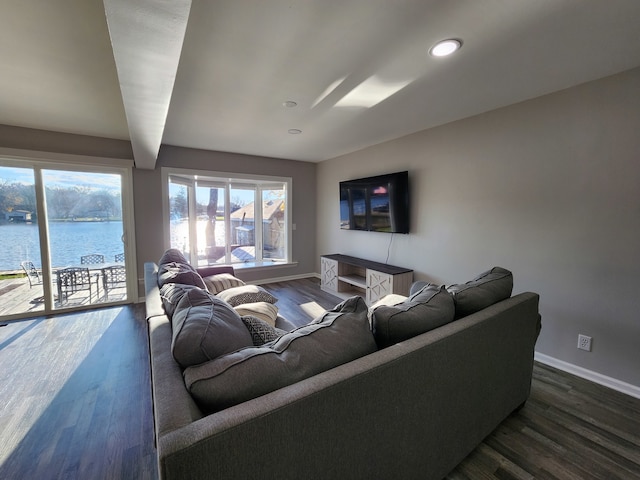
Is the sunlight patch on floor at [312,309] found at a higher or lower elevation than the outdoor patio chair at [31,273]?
lower

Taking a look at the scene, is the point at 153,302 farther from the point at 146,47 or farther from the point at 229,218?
the point at 229,218

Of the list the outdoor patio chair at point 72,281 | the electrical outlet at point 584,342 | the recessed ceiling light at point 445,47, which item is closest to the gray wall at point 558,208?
the electrical outlet at point 584,342

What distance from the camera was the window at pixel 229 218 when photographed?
14.6ft

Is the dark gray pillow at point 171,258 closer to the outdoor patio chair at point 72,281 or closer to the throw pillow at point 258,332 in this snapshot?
the throw pillow at point 258,332

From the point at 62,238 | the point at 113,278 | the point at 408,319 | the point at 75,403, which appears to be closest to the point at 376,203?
the point at 408,319

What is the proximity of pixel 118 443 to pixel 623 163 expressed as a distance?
3902 millimetres

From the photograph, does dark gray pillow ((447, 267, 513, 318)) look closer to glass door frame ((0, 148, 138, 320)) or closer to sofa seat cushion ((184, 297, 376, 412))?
sofa seat cushion ((184, 297, 376, 412))

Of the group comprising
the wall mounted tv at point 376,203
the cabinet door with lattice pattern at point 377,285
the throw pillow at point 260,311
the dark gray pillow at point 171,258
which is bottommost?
the cabinet door with lattice pattern at point 377,285

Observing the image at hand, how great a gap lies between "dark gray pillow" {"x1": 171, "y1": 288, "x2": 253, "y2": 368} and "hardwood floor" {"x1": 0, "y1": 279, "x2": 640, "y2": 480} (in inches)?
39.3

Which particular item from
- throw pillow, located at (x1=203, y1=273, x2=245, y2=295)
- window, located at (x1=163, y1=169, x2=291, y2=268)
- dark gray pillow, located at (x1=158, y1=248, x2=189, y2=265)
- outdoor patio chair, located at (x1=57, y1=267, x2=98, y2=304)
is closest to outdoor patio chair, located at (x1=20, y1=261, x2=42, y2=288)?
outdoor patio chair, located at (x1=57, y1=267, x2=98, y2=304)

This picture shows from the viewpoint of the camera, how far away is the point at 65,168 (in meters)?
3.56

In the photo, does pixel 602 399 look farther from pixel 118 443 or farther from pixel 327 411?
pixel 118 443

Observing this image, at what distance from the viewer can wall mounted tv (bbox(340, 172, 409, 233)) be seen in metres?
3.63

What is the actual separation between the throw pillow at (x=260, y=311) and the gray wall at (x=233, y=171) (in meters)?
2.60
